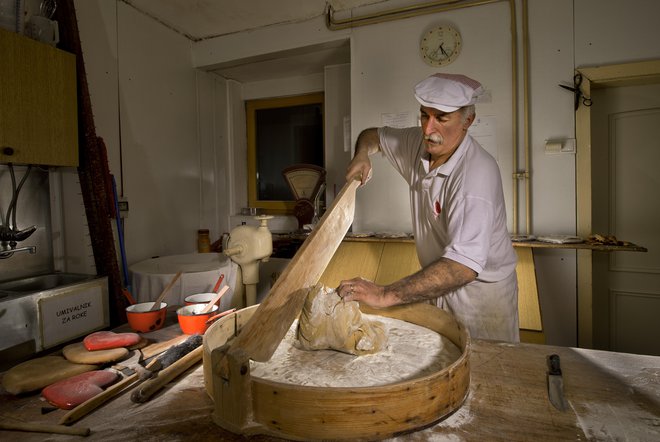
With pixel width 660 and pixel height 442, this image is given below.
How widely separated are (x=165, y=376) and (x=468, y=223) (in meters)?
1.05

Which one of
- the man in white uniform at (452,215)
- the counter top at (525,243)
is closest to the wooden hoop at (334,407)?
the man in white uniform at (452,215)

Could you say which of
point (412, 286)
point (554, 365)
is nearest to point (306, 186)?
point (412, 286)

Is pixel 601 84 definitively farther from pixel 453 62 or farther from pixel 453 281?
pixel 453 281

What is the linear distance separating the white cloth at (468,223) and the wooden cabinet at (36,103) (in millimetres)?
1743

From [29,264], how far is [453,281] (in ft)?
7.85

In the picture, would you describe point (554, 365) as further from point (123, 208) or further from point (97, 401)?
point (123, 208)

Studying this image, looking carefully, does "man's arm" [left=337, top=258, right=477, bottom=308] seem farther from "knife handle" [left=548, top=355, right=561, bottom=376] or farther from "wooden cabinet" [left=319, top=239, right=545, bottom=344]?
"wooden cabinet" [left=319, top=239, right=545, bottom=344]

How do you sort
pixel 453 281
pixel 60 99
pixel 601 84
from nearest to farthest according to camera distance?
pixel 453 281 → pixel 60 99 → pixel 601 84

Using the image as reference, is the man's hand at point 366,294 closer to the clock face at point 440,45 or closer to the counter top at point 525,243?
the counter top at point 525,243

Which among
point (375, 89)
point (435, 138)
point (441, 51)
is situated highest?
point (441, 51)

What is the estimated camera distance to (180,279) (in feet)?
7.53

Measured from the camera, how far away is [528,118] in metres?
2.72

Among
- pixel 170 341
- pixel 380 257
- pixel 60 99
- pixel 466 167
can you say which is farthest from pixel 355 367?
pixel 60 99

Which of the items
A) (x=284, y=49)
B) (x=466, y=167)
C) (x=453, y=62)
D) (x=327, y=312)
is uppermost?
(x=284, y=49)
